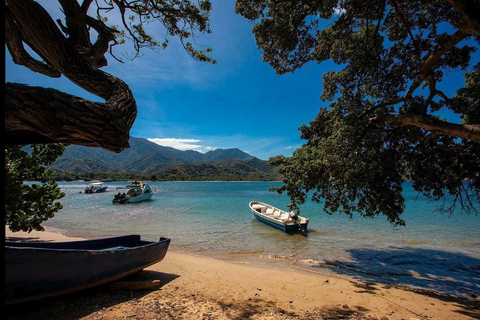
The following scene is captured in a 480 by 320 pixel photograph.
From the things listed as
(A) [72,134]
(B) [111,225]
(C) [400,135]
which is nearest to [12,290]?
(A) [72,134]

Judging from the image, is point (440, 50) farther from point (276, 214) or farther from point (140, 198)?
point (140, 198)

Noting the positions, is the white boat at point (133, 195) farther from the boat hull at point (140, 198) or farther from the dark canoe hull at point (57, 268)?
the dark canoe hull at point (57, 268)

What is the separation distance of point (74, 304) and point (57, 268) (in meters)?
0.88

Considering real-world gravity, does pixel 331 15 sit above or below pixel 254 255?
above

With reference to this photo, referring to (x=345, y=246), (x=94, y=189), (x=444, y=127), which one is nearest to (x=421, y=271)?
(x=345, y=246)

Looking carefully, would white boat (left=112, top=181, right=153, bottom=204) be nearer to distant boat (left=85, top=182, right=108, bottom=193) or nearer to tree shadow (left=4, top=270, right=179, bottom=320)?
distant boat (left=85, top=182, right=108, bottom=193)

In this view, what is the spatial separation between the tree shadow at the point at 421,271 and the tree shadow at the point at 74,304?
6.77 meters

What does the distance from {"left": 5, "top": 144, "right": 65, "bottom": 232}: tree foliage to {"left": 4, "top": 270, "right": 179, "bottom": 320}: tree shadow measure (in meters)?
3.91

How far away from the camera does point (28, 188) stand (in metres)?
6.89

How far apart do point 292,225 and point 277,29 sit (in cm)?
1096

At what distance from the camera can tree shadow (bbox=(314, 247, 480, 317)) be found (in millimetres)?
6864

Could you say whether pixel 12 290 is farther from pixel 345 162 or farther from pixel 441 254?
pixel 441 254

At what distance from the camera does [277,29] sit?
731 cm

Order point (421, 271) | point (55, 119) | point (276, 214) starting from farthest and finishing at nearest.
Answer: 1. point (276, 214)
2. point (421, 271)
3. point (55, 119)
